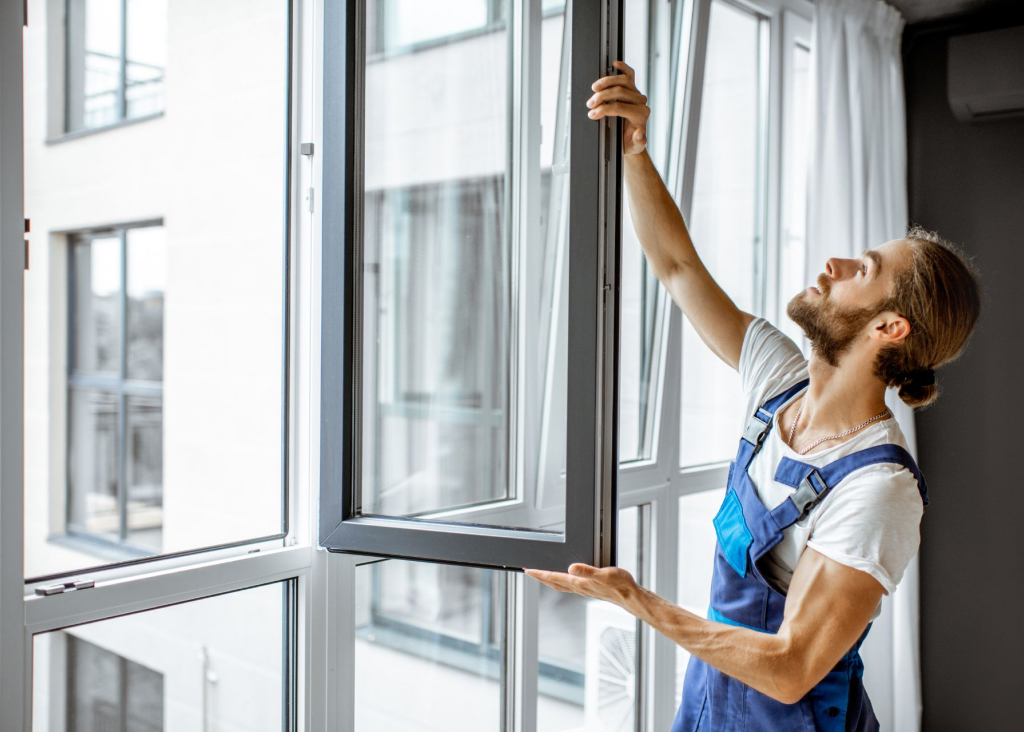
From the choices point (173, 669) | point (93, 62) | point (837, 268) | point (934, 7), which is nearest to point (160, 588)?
point (173, 669)

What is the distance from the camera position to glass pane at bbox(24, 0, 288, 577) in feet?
5.12

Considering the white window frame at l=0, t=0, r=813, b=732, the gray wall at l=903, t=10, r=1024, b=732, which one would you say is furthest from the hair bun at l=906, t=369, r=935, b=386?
the gray wall at l=903, t=10, r=1024, b=732

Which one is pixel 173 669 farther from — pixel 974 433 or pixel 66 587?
pixel 974 433

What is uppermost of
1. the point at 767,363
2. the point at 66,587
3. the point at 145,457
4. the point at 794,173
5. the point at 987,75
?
the point at 987,75

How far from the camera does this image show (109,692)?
1389mm

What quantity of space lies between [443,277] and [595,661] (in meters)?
1.25

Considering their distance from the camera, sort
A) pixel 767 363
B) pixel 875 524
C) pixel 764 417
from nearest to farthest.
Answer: pixel 875 524 < pixel 764 417 < pixel 767 363

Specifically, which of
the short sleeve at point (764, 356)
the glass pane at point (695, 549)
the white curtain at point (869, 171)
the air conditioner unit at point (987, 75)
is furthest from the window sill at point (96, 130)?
the air conditioner unit at point (987, 75)

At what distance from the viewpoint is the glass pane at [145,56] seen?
1.57 metres

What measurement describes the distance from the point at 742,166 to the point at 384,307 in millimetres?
1576

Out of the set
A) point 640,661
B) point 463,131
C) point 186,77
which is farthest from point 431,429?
point 640,661

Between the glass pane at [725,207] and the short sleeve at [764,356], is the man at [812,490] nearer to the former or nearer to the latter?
the short sleeve at [764,356]

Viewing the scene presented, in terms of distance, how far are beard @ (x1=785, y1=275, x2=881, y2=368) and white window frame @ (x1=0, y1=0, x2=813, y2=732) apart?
861mm

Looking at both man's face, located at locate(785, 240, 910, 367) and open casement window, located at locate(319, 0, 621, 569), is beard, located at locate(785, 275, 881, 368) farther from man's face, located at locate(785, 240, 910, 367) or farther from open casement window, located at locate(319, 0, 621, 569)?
open casement window, located at locate(319, 0, 621, 569)
